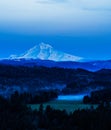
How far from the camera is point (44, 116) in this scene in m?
32.5

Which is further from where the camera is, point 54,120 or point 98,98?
point 98,98

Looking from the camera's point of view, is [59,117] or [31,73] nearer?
[59,117]

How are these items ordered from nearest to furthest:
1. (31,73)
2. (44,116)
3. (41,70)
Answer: (44,116)
(31,73)
(41,70)

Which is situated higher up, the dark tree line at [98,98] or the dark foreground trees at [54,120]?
the dark tree line at [98,98]

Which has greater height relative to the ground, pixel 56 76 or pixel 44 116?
pixel 56 76

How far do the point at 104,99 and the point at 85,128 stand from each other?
1871cm

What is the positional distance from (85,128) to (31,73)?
4851cm

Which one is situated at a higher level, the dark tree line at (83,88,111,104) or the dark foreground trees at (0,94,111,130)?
the dark tree line at (83,88,111,104)

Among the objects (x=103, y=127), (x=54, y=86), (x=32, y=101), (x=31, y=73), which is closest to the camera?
(x=103, y=127)

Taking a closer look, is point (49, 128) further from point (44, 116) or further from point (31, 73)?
point (31, 73)

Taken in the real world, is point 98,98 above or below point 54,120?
above

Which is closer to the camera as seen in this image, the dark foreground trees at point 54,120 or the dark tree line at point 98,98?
the dark foreground trees at point 54,120

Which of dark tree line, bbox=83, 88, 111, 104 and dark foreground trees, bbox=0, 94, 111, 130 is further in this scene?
dark tree line, bbox=83, 88, 111, 104

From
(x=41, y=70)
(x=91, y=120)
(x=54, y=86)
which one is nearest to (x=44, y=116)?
(x=91, y=120)
